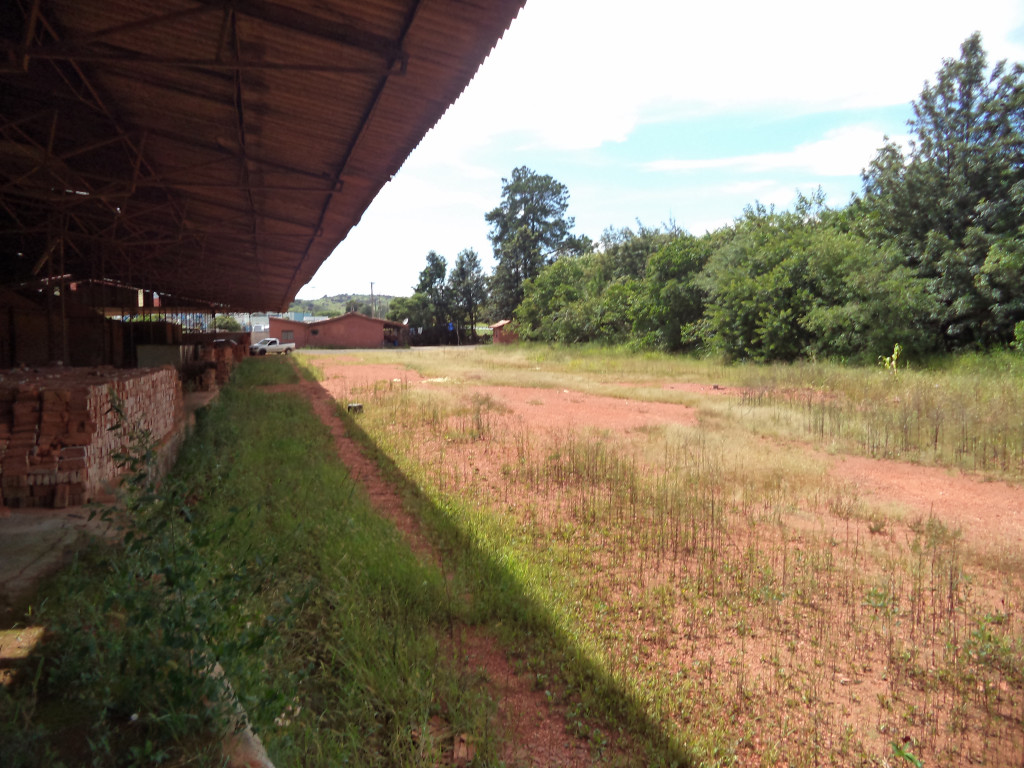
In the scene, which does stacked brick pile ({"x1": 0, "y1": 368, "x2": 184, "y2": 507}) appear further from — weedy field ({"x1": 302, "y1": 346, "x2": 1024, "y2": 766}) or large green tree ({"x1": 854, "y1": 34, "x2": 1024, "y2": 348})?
large green tree ({"x1": 854, "y1": 34, "x2": 1024, "y2": 348})

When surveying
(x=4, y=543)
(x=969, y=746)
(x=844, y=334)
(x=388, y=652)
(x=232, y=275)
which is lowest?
(x=969, y=746)

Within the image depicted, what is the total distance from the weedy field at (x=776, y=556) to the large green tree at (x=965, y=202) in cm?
670

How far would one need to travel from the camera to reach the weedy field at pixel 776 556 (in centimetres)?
325

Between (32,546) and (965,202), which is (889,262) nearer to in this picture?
(965,202)

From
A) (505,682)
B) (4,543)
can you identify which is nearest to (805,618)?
A: (505,682)

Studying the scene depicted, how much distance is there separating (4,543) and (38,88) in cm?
444

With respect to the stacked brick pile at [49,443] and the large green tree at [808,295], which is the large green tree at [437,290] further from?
the stacked brick pile at [49,443]

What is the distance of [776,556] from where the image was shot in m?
5.25

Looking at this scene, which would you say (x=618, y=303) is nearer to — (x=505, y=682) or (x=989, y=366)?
(x=989, y=366)

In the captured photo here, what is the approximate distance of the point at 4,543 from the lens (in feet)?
12.5

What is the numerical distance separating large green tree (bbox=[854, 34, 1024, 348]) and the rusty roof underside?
17970 millimetres

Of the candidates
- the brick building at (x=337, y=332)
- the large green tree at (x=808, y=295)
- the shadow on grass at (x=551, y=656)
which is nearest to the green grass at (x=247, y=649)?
the shadow on grass at (x=551, y=656)

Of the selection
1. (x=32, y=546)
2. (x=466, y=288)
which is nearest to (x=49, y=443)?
(x=32, y=546)

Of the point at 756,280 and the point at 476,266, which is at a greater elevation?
the point at 476,266
